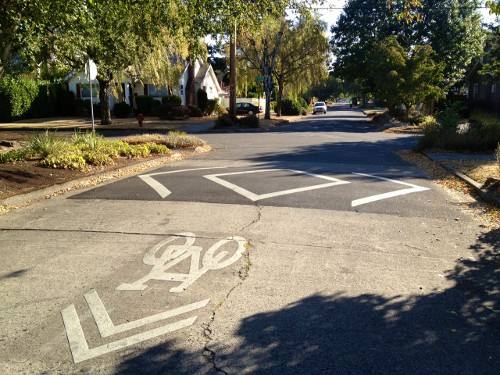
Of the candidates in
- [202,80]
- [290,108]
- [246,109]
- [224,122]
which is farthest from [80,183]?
[290,108]

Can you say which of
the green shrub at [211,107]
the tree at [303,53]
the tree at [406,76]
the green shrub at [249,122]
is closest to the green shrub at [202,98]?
the green shrub at [211,107]

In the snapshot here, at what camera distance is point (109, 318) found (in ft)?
12.2

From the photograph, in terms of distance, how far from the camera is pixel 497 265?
5008 mm

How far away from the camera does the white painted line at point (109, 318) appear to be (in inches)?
139

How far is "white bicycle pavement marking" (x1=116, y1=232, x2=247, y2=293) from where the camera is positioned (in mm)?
4484

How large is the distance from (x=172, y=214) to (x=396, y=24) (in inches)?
1583

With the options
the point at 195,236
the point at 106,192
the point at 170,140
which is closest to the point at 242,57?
the point at 170,140

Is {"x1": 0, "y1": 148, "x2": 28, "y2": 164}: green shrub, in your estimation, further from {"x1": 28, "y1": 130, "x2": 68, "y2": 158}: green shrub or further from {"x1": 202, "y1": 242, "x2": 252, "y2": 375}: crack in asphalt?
{"x1": 202, "y1": 242, "x2": 252, "y2": 375}: crack in asphalt

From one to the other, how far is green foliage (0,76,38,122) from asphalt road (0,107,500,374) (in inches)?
1199

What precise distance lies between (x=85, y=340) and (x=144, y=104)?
4046 cm

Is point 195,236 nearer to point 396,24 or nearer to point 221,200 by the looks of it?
point 221,200

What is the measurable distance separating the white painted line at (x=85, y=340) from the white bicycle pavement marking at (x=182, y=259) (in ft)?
2.14

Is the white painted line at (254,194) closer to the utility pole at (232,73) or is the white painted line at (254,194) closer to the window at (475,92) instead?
the utility pole at (232,73)

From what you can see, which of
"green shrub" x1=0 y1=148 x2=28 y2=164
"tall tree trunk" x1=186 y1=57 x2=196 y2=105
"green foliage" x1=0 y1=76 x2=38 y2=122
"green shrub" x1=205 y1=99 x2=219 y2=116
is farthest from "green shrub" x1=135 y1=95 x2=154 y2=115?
"green shrub" x1=0 y1=148 x2=28 y2=164
